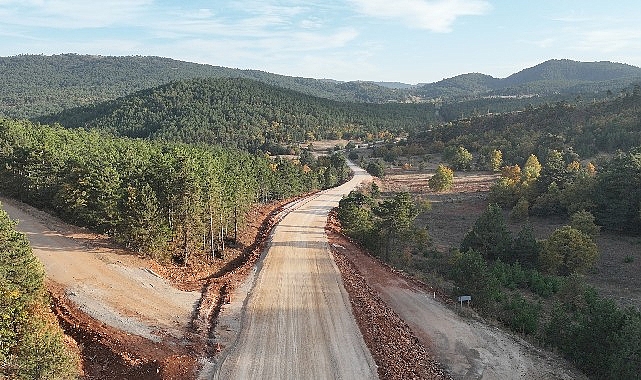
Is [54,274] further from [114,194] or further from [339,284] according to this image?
[339,284]

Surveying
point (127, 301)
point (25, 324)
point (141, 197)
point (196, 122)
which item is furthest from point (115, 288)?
point (196, 122)

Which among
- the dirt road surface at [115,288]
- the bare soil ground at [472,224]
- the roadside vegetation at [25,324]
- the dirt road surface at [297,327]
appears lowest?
the bare soil ground at [472,224]

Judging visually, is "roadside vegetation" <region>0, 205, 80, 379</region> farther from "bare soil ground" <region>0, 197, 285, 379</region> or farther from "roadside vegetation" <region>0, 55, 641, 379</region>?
"bare soil ground" <region>0, 197, 285, 379</region>

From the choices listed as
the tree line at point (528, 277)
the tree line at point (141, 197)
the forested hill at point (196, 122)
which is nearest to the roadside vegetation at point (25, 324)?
the tree line at point (141, 197)

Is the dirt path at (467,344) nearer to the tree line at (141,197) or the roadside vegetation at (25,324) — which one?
the tree line at (141,197)

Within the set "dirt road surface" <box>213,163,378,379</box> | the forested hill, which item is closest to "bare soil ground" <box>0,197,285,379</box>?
"dirt road surface" <box>213,163,378,379</box>

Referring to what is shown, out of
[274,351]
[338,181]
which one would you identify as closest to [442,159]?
[338,181]
